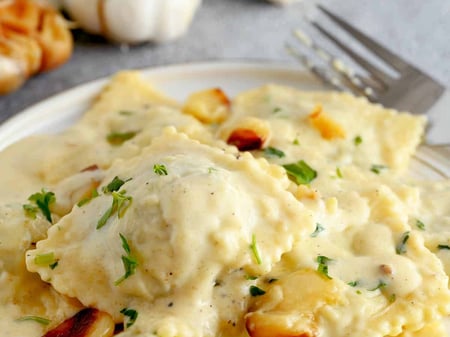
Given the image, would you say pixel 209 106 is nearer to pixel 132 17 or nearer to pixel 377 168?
pixel 377 168

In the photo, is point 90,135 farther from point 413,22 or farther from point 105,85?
point 413,22

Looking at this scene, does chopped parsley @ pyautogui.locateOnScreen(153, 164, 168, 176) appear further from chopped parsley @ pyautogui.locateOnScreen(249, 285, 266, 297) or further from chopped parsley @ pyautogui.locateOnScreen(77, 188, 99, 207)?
chopped parsley @ pyautogui.locateOnScreen(249, 285, 266, 297)

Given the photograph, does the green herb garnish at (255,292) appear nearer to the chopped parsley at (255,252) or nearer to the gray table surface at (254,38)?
the chopped parsley at (255,252)

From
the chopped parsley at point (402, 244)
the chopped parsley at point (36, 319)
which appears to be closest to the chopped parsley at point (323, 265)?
the chopped parsley at point (402, 244)

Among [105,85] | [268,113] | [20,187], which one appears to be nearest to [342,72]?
[268,113]

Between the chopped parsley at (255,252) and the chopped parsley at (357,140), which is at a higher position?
the chopped parsley at (255,252)

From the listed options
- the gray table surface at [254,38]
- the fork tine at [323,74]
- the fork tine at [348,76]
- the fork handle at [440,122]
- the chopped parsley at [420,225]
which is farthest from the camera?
the gray table surface at [254,38]

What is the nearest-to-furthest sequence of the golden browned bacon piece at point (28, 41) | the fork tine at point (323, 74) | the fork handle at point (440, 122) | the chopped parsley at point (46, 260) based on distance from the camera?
the chopped parsley at point (46, 260) → the fork handle at point (440, 122) → the fork tine at point (323, 74) → the golden browned bacon piece at point (28, 41)
